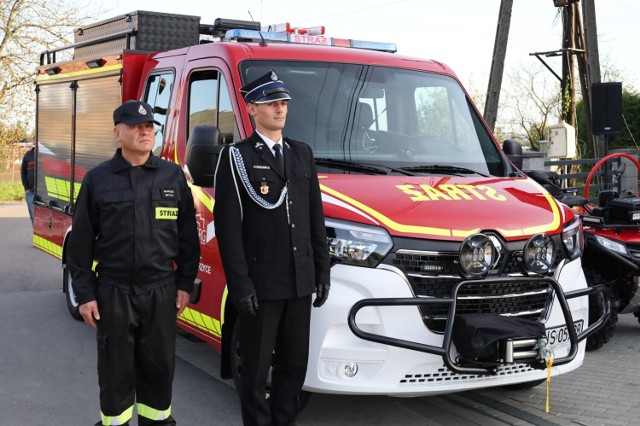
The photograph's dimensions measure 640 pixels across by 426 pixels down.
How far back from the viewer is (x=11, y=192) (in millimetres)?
30875

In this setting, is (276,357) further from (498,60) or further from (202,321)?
(498,60)

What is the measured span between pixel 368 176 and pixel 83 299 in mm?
1852

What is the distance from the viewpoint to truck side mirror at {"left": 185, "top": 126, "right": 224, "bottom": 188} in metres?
4.84

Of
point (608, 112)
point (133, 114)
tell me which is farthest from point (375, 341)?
point (608, 112)

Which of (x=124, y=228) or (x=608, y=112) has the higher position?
(x=608, y=112)

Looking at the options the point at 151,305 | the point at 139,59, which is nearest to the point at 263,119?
the point at 151,305

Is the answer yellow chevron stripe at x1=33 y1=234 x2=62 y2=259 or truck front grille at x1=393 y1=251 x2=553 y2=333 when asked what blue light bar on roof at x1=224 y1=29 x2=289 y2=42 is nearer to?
truck front grille at x1=393 y1=251 x2=553 y2=333

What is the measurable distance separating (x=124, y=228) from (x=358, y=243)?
1.19 m

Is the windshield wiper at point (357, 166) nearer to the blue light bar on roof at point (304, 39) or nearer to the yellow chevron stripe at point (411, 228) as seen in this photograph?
the yellow chevron stripe at point (411, 228)

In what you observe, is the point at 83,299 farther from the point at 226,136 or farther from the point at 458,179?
the point at 458,179

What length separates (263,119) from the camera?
4.28m

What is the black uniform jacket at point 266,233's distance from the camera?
417cm

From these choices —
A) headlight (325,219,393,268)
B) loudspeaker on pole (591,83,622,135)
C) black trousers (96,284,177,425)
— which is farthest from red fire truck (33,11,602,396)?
loudspeaker on pole (591,83,622,135)

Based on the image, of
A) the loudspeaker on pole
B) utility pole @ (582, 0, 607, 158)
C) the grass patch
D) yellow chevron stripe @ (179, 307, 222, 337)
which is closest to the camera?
yellow chevron stripe @ (179, 307, 222, 337)
